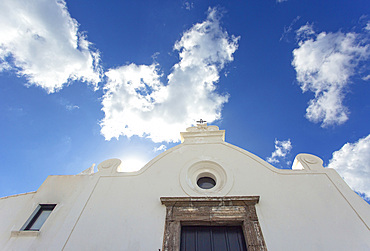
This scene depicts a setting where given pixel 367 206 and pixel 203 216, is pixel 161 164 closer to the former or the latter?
pixel 203 216

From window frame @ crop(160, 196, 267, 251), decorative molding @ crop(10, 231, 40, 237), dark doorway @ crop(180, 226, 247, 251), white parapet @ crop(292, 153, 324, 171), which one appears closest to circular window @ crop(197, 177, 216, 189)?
window frame @ crop(160, 196, 267, 251)

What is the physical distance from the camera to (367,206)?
5.89m

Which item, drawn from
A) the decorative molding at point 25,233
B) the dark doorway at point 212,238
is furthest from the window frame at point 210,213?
the decorative molding at point 25,233

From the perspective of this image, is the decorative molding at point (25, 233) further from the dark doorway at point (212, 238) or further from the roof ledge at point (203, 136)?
the roof ledge at point (203, 136)

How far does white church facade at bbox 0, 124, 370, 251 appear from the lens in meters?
5.52

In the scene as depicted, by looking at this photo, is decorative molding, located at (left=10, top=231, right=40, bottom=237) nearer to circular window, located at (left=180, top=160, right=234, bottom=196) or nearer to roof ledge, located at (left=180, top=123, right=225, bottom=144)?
circular window, located at (left=180, top=160, right=234, bottom=196)

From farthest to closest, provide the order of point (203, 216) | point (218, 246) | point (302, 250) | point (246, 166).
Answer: point (246, 166), point (203, 216), point (218, 246), point (302, 250)

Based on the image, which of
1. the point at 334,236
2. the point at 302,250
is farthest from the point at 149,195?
the point at 334,236

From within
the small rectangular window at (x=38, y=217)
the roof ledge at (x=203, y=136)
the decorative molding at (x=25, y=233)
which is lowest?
the decorative molding at (x=25, y=233)

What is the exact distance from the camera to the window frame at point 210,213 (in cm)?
562

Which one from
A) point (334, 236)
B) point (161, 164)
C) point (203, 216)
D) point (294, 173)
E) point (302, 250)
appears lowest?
point (302, 250)

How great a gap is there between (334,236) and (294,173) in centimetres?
195

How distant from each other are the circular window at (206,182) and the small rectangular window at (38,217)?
462 cm

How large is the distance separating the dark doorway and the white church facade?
0.02 metres
